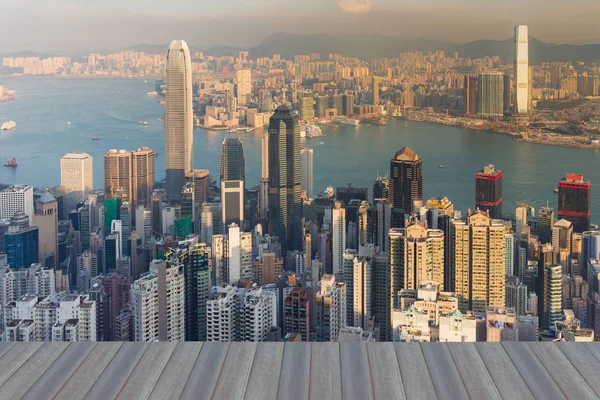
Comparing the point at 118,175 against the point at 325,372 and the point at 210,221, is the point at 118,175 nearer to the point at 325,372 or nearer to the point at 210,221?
the point at 210,221

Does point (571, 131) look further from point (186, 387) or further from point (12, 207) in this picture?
point (186, 387)

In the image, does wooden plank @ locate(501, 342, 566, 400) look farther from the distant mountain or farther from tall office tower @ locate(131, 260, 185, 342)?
the distant mountain

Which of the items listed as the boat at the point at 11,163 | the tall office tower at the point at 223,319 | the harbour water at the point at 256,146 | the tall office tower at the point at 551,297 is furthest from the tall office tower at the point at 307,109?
the tall office tower at the point at 223,319

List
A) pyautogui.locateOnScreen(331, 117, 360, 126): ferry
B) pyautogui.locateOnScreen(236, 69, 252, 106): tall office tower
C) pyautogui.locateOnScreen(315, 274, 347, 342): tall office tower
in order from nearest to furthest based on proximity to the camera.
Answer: pyautogui.locateOnScreen(315, 274, 347, 342): tall office tower
pyautogui.locateOnScreen(331, 117, 360, 126): ferry
pyautogui.locateOnScreen(236, 69, 252, 106): tall office tower

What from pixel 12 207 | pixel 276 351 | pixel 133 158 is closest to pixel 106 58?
pixel 133 158

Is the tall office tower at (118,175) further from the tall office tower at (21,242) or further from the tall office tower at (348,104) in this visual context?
the tall office tower at (348,104)

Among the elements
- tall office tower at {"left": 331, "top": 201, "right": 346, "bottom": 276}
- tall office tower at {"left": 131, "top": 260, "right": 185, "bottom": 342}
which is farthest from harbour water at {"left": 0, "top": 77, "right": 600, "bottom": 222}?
tall office tower at {"left": 131, "top": 260, "right": 185, "bottom": 342}
